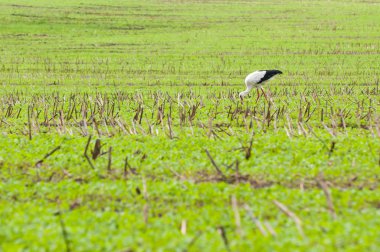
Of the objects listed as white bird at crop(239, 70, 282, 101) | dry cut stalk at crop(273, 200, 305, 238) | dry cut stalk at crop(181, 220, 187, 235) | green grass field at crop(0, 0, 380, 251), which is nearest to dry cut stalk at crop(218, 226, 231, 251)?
green grass field at crop(0, 0, 380, 251)

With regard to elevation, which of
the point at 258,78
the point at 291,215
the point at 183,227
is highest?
the point at 291,215

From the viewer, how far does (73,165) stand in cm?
1286

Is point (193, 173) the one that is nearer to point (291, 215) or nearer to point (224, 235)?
point (291, 215)

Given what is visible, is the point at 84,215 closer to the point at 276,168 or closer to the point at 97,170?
the point at 97,170

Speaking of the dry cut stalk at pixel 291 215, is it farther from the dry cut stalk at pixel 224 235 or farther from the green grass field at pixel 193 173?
the dry cut stalk at pixel 224 235

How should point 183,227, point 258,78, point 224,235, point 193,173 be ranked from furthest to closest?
point 258,78 < point 193,173 < point 183,227 < point 224,235

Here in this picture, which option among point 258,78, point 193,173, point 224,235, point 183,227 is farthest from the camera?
point 258,78

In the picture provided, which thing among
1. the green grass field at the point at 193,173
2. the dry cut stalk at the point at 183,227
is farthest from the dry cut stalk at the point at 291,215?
the dry cut stalk at the point at 183,227

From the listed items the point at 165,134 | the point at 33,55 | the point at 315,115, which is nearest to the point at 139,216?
the point at 165,134

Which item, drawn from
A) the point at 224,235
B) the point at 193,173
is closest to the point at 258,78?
the point at 193,173

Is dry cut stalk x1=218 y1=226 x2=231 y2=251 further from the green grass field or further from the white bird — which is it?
the white bird

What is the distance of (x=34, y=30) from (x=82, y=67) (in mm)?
17750

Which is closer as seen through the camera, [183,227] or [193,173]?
[183,227]

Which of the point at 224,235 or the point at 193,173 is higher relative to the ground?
the point at 224,235
